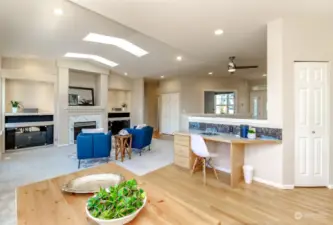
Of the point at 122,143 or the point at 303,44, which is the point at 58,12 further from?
the point at 303,44

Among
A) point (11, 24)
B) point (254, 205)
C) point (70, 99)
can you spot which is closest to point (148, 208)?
point (254, 205)

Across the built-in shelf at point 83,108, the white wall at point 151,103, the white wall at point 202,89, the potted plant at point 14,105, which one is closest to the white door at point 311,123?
the white wall at point 202,89

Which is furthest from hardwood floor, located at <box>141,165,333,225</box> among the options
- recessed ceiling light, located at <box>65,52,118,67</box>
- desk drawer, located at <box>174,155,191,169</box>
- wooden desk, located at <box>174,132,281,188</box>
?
recessed ceiling light, located at <box>65,52,118,67</box>

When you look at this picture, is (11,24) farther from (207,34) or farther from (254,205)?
(254,205)

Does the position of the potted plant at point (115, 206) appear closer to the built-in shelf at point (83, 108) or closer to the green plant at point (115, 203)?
the green plant at point (115, 203)

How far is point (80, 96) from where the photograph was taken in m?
7.45

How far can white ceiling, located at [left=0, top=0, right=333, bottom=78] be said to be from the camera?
8.57 feet

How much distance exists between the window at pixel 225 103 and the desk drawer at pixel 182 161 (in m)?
5.61

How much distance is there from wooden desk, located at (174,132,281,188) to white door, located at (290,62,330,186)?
17.7 inches

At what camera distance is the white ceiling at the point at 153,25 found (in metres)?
2.61

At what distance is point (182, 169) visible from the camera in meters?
3.95

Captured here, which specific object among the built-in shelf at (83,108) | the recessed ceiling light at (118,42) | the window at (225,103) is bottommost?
the built-in shelf at (83,108)

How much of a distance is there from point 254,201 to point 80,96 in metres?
6.92

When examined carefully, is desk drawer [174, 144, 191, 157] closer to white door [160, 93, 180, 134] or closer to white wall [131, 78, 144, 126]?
white door [160, 93, 180, 134]
